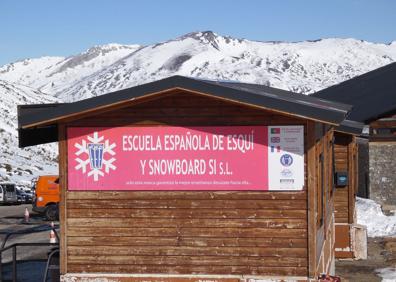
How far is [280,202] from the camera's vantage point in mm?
11719

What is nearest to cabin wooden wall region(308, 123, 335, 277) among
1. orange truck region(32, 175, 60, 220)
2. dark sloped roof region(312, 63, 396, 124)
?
dark sloped roof region(312, 63, 396, 124)

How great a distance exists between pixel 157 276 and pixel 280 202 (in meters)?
2.41

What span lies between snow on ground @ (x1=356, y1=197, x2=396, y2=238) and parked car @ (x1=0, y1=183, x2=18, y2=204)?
2409 cm

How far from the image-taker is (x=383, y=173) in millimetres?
29266

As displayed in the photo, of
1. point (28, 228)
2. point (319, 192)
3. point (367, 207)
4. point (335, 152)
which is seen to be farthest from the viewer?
point (28, 228)

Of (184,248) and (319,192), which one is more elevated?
(319,192)

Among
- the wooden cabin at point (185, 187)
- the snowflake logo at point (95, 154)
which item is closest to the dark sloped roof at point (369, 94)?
the wooden cabin at point (185, 187)

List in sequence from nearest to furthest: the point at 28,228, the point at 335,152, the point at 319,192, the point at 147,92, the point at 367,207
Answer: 1. the point at 147,92
2. the point at 319,192
3. the point at 335,152
4. the point at 367,207
5. the point at 28,228

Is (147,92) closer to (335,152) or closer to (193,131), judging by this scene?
(193,131)

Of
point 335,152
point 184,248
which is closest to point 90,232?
point 184,248

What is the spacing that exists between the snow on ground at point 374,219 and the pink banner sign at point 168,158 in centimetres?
1416

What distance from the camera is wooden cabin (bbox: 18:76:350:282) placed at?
38.3ft

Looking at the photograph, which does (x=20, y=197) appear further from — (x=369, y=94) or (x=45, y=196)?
(x=369, y=94)

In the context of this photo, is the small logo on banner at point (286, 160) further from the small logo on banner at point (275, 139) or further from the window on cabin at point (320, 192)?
the window on cabin at point (320, 192)
